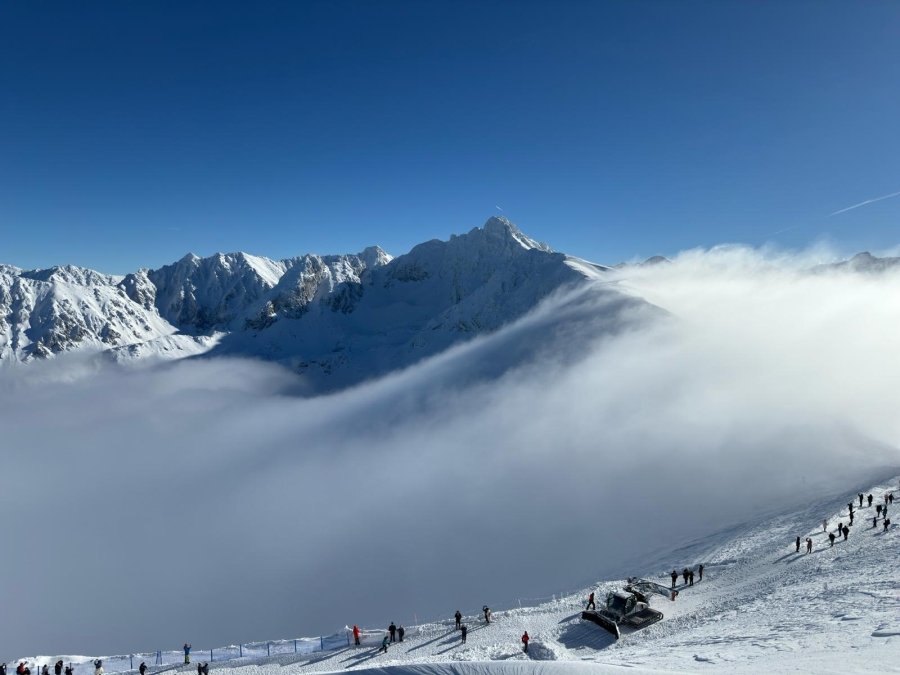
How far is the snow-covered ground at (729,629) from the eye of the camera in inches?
562

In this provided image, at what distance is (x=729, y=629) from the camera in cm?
2023

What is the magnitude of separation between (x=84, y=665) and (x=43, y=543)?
10488cm

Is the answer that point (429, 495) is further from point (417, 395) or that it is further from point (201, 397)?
point (201, 397)

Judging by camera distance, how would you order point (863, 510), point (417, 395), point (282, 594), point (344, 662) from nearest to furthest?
point (344, 662)
point (863, 510)
point (282, 594)
point (417, 395)

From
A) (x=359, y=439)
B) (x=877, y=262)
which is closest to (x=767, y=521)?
(x=359, y=439)

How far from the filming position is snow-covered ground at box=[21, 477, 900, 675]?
1428 centimetres

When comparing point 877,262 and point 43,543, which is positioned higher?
point 877,262

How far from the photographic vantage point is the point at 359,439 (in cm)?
12481

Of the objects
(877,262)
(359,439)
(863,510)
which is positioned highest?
(877,262)

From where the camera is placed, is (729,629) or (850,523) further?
(850,523)

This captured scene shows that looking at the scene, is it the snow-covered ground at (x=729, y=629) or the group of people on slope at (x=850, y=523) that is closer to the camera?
the snow-covered ground at (x=729, y=629)

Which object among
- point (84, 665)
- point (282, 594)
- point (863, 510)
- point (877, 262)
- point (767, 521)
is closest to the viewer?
point (84, 665)

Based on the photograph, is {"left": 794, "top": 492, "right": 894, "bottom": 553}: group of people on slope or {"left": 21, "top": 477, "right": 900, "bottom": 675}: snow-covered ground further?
{"left": 794, "top": 492, "right": 894, "bottom": 553}: group of people on slope

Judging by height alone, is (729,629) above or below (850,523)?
below
